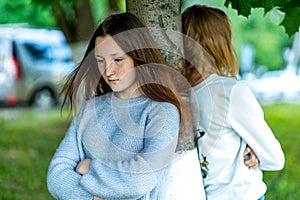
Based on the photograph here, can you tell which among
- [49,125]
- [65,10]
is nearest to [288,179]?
[65,10]

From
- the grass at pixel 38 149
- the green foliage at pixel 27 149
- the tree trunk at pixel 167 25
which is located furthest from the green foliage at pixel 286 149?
the tree trunk at pixel 167 25

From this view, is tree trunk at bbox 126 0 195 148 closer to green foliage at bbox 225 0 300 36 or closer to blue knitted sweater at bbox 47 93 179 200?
blue knitted sweater at bbox 47 93 179 200

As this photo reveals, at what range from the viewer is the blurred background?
758 cm

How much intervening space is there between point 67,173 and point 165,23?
78cm

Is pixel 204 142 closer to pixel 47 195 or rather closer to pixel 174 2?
pixel 174 2

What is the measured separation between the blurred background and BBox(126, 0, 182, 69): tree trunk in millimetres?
169

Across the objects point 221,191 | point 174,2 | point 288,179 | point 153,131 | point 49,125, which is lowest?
point 49,125

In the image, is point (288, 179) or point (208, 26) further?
point (288, 179)

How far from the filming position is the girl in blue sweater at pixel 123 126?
2656 mm

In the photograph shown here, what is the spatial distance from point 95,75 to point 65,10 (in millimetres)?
7888

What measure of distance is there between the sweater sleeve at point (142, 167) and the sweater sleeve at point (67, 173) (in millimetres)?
74

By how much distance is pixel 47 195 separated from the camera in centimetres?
700

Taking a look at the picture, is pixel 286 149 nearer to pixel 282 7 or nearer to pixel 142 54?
pixel 282 7

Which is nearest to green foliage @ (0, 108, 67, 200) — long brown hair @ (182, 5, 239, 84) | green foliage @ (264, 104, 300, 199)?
green foliage @ (264, 104, 300, 199)
